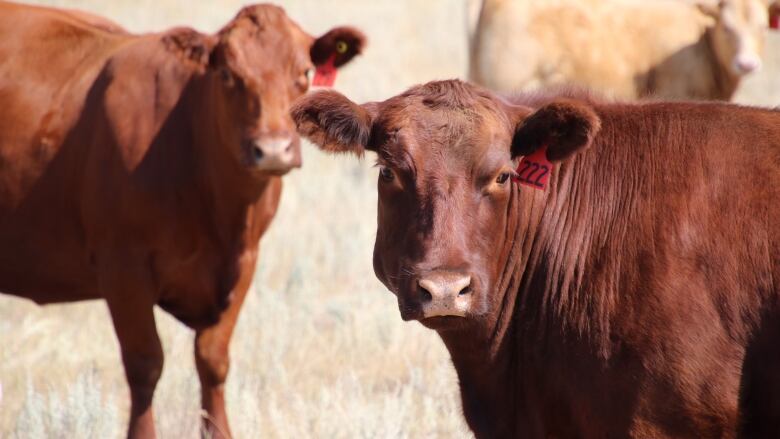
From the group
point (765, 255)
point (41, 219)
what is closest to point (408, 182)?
point (765, 255)

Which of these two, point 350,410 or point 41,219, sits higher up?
point 41,219

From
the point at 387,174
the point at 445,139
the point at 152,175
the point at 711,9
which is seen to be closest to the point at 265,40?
the point at 152,175

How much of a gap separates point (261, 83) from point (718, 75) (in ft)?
11.9

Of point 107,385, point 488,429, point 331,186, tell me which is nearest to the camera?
point 488,429

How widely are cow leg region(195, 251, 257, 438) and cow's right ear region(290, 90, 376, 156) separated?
1596 mm

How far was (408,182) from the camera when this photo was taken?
422 centimetres

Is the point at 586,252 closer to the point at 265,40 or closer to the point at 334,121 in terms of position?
the point at 334,121

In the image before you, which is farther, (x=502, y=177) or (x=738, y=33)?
(x=738, y=33)

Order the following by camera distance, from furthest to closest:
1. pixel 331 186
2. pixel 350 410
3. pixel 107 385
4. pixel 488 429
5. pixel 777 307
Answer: pixel 331 186 → pixel 107 385 → pixel 350 410 → pixel 488 429 → pixel 777 307

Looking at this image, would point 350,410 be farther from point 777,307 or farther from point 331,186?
point 331,186

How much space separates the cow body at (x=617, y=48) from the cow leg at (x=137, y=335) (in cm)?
310

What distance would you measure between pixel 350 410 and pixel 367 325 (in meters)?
1.59

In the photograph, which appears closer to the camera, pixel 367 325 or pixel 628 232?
pixel 628 232

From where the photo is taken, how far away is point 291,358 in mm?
7293
